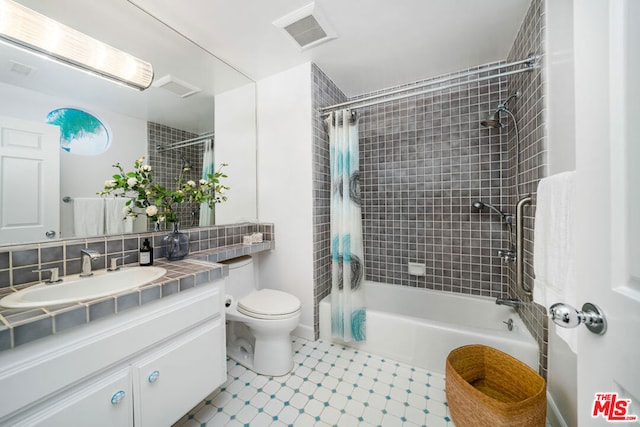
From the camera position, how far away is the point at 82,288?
3.59 ft

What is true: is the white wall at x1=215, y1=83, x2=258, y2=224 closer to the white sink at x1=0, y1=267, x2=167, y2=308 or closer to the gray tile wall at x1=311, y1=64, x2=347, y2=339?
the gray tile wall at x1=311, y1=64, x2=347, y2=339

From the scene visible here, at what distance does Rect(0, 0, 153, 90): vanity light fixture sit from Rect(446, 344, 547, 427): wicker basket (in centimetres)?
252

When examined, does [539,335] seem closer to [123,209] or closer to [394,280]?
[394,280]

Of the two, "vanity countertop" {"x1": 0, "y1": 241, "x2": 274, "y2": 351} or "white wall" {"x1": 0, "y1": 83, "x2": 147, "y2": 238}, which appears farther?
"white wall" {"x1": 0, "y1": 83, "x2": 147, "y2": 238}

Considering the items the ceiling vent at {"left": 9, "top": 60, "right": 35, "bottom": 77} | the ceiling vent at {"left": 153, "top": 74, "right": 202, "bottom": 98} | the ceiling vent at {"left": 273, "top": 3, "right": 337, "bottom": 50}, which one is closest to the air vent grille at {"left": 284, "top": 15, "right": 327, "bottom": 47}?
Answer: the ceiling vent at {"left": 273, "top": 3, "right": 337, "bottom": 50}

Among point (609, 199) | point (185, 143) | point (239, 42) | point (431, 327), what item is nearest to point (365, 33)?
point (239, 42)

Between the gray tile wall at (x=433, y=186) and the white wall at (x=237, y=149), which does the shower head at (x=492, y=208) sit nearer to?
the gray tile wall at (x=433, y=186)

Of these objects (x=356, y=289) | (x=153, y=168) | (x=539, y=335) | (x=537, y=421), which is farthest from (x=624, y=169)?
(x=153, y=168)

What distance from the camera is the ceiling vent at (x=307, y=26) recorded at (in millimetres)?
1452

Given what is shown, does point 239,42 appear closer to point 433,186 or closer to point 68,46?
point 68,46

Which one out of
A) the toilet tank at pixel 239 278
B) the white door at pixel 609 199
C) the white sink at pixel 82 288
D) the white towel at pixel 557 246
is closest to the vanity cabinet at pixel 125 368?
the white sink at pixel 82 288

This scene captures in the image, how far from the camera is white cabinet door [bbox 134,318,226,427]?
952 mm

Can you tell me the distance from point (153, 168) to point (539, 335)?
2582 millimetres

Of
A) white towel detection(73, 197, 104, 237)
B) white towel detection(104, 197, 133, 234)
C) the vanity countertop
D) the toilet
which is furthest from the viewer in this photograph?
the toilet
